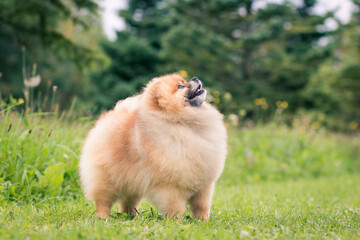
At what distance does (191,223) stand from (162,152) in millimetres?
632

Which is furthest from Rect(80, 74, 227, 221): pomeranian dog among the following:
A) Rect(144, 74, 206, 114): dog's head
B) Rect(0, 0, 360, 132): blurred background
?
Rect(0, 0, 360, 132): blurred background

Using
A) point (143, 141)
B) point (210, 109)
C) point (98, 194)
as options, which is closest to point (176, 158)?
point (143, 141)

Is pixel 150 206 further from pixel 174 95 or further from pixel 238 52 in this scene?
pixel 238 52

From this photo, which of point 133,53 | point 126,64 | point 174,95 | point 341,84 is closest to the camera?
point 174,95

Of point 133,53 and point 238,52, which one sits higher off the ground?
point 238,52

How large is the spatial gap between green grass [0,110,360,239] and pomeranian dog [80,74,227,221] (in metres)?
0.22

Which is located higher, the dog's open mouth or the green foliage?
the dog's open mouth

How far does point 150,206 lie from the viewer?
4.50 m

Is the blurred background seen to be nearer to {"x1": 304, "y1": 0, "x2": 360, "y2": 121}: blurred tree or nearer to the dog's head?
{"x1": 304, "y1": 0, "x2": 360, "y2": 121}: blurred tree

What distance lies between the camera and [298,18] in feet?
58.0

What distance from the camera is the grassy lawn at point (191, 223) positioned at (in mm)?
2412

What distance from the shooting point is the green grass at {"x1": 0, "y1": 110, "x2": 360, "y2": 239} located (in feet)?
8.32

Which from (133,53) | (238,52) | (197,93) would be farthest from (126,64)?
(197,93)

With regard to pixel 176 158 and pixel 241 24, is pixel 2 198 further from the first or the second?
pixel 241 24
